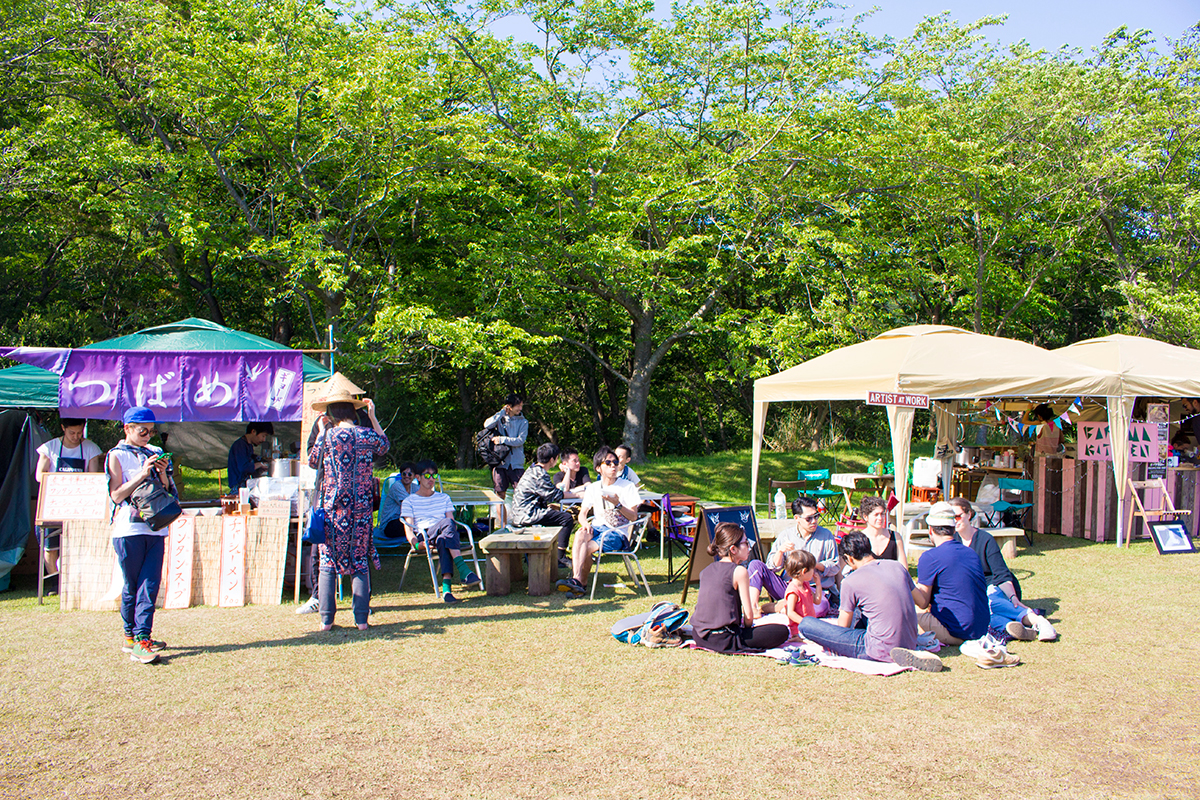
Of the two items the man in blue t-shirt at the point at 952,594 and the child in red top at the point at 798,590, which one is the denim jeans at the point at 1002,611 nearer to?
the man in blue t-shirt at the point at 952,594

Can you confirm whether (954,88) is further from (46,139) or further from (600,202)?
(46,139)

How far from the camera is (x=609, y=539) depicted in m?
6.82

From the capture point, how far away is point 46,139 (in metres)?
12.3

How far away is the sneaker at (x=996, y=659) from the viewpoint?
4973 millimetres

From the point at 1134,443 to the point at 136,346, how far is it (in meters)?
10.8

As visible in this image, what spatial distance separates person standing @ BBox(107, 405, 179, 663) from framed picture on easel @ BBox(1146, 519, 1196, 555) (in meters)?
9.45

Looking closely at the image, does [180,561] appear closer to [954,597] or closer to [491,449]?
[491,449]

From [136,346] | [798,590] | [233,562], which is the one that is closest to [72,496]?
[233,562]

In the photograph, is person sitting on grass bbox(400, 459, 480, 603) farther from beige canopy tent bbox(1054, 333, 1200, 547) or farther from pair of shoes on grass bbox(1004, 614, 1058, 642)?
beige canopy tent bbox(1054, 333, 1200, 547)

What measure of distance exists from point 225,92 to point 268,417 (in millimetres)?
8684

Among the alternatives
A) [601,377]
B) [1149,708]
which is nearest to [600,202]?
[601,377]

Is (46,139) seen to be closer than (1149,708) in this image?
No

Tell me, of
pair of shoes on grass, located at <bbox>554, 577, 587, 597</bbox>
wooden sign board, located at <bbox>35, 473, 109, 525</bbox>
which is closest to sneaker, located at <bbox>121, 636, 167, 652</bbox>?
wooden sign board, located at <bbox>35, 473, 109, 525</bbox>

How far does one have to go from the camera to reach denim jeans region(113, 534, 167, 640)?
4984 millimetres
